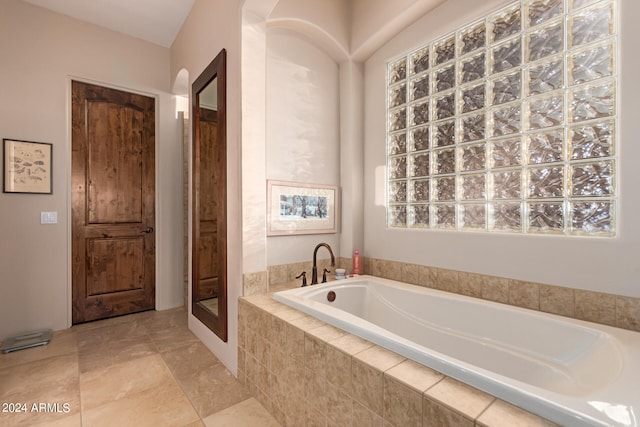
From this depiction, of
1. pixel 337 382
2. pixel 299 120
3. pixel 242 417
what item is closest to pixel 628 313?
pixel 337 382

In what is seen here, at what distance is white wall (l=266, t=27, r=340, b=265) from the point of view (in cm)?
223

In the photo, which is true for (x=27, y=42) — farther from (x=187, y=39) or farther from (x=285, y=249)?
(x=285, y=249)

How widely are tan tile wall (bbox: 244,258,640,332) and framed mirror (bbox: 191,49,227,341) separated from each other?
0.41 meters

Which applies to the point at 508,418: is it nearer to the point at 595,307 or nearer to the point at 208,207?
the point at 595,307

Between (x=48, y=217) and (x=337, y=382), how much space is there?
289 cm

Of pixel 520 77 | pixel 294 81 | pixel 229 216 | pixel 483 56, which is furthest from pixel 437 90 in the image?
pixel 229 216

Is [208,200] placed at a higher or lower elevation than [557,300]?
higher

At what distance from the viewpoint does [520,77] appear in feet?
5.52

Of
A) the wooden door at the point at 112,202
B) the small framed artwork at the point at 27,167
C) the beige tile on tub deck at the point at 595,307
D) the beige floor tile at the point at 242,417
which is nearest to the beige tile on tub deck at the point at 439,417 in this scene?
the beige floor tile at the point at 242,417

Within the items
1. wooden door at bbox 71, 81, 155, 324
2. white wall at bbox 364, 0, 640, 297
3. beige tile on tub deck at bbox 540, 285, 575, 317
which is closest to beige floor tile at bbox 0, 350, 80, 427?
wooden door at bbox 71, 81, 155, 324

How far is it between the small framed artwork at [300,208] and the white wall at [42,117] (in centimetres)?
198

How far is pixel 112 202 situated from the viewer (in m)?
2.93

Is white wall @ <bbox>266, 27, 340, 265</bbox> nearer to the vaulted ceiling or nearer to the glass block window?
the glass block window

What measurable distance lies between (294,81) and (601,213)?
82.4 inches
